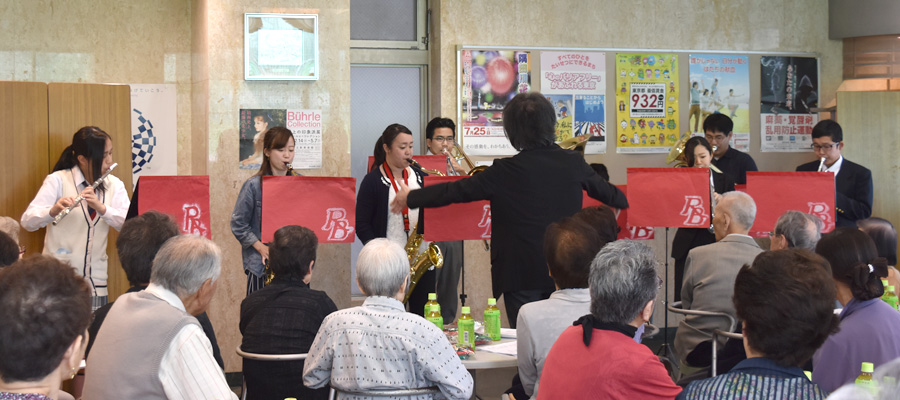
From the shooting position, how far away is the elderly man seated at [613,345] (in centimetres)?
223

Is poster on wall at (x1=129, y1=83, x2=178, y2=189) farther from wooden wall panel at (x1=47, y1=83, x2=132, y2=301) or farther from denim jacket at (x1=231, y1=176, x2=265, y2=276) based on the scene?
denim jacket at (x1=231, y1=176, x2=265, y2=276)

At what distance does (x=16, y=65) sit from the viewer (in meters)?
6.15

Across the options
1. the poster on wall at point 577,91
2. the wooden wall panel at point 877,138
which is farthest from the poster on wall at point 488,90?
the wooden wall panel at point 877,138

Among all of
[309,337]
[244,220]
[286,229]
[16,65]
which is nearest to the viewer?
[309,337]

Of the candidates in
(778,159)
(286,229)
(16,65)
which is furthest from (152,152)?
(778,159)

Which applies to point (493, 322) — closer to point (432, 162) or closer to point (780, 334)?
point (780, 334)

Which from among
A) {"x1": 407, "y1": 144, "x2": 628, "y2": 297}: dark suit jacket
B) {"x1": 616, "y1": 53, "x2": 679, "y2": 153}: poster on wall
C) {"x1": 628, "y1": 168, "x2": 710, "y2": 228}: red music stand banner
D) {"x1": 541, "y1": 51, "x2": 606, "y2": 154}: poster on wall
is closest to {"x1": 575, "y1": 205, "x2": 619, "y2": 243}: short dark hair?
{"x1": 407, "y1": 144, "x2": 628, "y2": 297}: dark suit jacket

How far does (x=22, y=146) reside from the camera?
5141 mm

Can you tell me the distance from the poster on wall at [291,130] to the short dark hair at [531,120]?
2183 mm

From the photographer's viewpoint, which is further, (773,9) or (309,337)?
A: (773,9)

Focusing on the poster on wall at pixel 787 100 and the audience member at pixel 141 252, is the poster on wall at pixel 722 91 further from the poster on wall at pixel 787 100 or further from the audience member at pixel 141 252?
the audience member at pixel 141 252

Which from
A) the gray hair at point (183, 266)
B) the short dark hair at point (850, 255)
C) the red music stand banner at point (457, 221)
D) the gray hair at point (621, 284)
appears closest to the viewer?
the gray hair at point (621, 284)

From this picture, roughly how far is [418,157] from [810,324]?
3533 millimetres

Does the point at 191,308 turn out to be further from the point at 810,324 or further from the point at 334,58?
the point at 334,58
